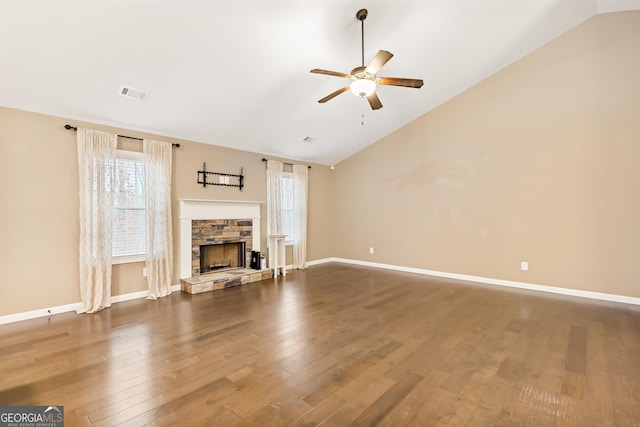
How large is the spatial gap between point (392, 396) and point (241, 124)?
179 inches

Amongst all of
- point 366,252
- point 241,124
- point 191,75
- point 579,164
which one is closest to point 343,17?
point 191,75

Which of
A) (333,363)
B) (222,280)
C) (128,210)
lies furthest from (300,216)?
(333,363)

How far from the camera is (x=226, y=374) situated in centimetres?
234

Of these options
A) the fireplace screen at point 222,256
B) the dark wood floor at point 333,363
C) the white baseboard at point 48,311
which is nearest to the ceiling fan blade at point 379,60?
the dark wood floor at point 333,363

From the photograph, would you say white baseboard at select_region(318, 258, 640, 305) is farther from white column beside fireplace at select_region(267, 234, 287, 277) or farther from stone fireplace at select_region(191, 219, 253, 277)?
stone fireplace at select_region(191, 219, 253, 277)

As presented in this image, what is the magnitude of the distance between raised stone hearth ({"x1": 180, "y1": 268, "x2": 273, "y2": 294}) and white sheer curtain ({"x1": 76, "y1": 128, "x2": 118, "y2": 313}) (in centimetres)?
110

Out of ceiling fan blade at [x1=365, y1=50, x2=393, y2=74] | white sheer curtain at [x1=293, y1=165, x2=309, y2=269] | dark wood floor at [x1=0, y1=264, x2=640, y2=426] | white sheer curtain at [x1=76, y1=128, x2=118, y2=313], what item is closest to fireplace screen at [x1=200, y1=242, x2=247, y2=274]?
dark wood floor at [x1=0, y1=264, x2=640, y2=426]

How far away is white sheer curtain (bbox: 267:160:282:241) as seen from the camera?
6.28 metres

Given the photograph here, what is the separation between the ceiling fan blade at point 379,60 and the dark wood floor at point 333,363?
112 inches

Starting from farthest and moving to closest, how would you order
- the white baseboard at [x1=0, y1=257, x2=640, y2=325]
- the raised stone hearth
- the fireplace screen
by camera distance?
the fireplace screen → the raised stone hearth → the white baseboard at [x1=0, y1=257, x2=640, y2=325]

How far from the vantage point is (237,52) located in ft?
11.4

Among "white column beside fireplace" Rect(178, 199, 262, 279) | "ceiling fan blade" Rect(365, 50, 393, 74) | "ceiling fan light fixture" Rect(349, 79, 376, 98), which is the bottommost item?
"white column beside fireplace" Rect(178, 199, 262, 279)

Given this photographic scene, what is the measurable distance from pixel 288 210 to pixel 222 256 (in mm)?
1859

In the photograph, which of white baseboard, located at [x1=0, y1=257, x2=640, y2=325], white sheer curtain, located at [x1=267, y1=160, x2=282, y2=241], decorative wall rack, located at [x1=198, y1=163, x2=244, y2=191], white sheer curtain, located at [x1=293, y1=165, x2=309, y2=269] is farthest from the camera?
white sheer curtain, located at [x1=293, y1=165, x2=309, y2=269]
